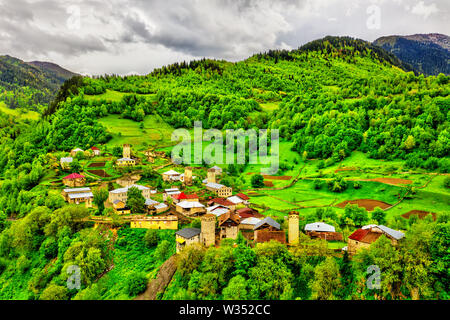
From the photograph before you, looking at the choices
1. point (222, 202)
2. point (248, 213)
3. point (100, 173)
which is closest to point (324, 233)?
point (248, 213)

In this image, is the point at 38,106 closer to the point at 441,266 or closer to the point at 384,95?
the point at 384,95

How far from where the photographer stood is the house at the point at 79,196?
1642 inches

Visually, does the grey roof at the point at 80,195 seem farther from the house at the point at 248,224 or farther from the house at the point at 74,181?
the house at the point at 248,224

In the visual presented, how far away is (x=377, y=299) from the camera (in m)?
21.2

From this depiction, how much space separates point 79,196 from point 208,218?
23803 millimetres

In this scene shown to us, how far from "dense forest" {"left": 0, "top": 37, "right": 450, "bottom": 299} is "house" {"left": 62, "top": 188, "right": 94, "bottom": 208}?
1.42 metres

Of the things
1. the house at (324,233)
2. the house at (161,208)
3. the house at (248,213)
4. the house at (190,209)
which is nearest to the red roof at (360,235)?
the house at (324,233)

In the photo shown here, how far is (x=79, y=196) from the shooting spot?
140ft

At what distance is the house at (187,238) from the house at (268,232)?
6128mm

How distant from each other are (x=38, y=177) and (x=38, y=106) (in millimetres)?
153735

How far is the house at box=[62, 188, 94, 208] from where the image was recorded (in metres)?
41.7

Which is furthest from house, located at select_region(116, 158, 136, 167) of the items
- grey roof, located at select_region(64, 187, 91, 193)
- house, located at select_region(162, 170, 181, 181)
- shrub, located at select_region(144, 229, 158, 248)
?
shrub, located at select_region(144, 229, 158, 248)

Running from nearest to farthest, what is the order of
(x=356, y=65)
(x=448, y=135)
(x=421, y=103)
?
(x=448, y=135) → (x=421, y=103) → (x=356, y=65)
